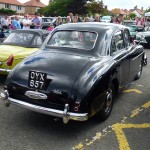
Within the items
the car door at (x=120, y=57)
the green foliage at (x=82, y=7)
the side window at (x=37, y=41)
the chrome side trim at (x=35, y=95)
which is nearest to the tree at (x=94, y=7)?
the green foliage at (x=82, y=7)

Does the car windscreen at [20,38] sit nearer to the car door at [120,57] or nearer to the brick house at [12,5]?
the car door at [120,57]

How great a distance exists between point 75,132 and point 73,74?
0.95 metres

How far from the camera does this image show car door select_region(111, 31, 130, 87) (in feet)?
17.7

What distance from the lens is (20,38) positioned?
8234 millimetres

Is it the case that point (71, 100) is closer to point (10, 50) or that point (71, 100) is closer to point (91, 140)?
point (91, 140)

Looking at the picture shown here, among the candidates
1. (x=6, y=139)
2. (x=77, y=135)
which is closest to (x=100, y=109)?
(x=77, y=135)

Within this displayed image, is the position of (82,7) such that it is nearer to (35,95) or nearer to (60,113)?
(35,95)

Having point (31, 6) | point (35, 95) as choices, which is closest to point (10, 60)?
point (35, 95)

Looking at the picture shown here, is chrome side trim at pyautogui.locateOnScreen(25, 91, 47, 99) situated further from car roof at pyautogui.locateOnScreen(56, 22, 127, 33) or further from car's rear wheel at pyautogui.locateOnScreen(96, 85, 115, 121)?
car roof at pyautogui.locateOnScreen(56, 22, 127, 33)

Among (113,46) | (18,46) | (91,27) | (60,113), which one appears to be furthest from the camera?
(18,46)

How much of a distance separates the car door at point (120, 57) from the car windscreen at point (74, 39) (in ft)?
1.49

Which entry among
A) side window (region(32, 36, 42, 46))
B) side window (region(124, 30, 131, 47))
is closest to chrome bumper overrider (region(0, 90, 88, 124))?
side window (region(124, 30, 131, 47))

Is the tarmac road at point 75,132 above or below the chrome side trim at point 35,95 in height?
below

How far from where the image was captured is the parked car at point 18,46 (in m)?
6.84
